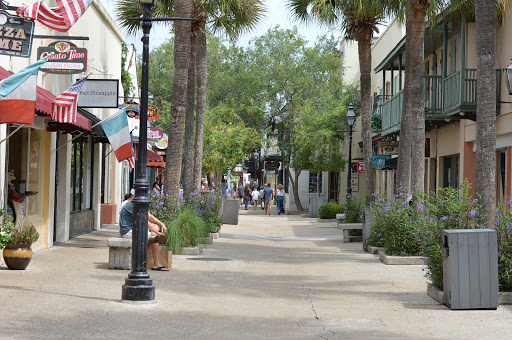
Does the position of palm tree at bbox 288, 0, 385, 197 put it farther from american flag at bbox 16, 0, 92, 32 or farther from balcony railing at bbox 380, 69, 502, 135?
american flag at bbox 16, 0, 92, 32

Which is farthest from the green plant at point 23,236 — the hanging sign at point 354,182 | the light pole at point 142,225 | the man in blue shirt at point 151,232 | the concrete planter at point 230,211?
the hanging sign at point 354,182

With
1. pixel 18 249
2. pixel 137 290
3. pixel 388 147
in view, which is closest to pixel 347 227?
pixel 388 147

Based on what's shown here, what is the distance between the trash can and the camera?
382 inches

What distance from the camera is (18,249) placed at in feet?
40.5

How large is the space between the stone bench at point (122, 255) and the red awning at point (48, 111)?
99.6 inches

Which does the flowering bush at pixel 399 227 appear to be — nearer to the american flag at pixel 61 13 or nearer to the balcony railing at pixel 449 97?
the balcony railing at pixel 449 97

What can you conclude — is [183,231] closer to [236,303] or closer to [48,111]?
[48,111]

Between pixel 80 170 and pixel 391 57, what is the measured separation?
1295 cm

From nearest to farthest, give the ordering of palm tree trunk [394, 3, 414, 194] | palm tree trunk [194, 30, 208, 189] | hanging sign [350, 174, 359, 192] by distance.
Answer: palm tree trunk [394, 3, 414, 194] → palm tree trunk [194, 30, 208, 189] → hanging sign [350, 174, 359, 192]

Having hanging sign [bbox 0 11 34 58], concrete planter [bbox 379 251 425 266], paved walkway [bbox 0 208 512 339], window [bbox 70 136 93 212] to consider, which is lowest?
paved walkway [bbox 0 208 512 339]

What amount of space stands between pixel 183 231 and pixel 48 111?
4.39 meters

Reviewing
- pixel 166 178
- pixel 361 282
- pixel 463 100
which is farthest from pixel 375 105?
pixel 361 282

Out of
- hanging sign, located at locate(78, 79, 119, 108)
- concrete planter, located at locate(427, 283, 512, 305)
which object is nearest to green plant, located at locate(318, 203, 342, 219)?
hanging sign, located at locate(78, 79, 119, 108)

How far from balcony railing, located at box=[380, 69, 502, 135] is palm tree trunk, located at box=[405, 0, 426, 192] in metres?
3.23
